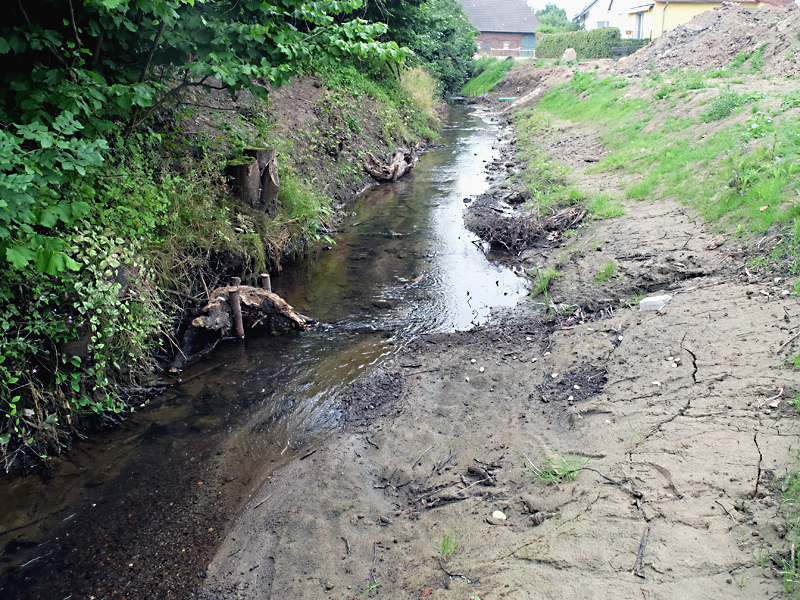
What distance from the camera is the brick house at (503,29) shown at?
189ft

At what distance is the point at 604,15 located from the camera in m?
48.9

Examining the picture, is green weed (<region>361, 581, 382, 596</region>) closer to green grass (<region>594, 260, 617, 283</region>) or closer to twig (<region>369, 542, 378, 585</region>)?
twig (<region>369, 542, 378, 585</region>)

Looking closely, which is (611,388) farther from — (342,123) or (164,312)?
(342,123)

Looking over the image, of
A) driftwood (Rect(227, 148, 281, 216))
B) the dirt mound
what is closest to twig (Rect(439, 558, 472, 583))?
driftwood (Rect(227, 148, 281, 216))

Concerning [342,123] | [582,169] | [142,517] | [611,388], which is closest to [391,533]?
[142,517]

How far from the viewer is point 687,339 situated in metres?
4.88

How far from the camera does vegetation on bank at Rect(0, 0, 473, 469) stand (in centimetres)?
409

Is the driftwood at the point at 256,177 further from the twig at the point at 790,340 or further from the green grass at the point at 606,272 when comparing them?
the twig at the point at 790,340

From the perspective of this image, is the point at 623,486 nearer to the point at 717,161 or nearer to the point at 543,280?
the point at 543,280

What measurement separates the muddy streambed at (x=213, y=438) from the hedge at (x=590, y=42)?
35226mm

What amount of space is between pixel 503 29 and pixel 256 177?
2316 inches

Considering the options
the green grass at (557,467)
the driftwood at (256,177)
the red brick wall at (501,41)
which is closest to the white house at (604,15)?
the red brick wall at (501,41)

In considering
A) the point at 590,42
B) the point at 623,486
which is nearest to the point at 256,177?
the point at 623,486

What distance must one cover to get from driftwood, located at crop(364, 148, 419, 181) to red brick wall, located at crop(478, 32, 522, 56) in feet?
162
